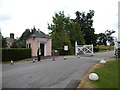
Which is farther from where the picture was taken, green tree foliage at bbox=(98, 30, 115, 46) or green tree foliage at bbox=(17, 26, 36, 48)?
green tree foliage at bbox=(98, 30, 115, 46)

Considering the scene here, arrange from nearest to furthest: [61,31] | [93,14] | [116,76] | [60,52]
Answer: [116,76]
[60,52]
[61,31]
[93,14]

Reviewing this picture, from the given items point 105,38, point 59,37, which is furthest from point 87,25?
point 59,37

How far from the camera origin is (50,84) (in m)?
13.4

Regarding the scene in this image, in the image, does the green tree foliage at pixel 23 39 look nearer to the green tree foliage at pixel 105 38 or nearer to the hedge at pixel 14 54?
the hedge at pixel 14 54

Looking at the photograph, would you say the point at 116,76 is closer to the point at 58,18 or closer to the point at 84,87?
the point at 84,87

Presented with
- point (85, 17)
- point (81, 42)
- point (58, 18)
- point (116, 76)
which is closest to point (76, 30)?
point (81, 42)

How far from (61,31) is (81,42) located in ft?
44.8

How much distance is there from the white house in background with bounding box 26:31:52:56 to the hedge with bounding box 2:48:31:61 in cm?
324

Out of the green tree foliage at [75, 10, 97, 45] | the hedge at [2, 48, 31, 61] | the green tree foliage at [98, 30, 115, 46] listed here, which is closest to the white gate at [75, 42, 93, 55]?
the hedge at [2, 48, 31, 61]

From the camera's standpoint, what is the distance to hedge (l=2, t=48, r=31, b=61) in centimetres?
3488

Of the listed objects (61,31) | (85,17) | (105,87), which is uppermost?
(85,17)

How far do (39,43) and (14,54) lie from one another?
958 cm

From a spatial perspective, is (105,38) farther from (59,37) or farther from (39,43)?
(39,43)

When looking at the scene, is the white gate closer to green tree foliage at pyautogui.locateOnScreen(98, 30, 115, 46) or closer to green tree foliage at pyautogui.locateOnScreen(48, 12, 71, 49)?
green tree foliage at pyautogui.locateOnScreen(48, 12, 71, 49)
